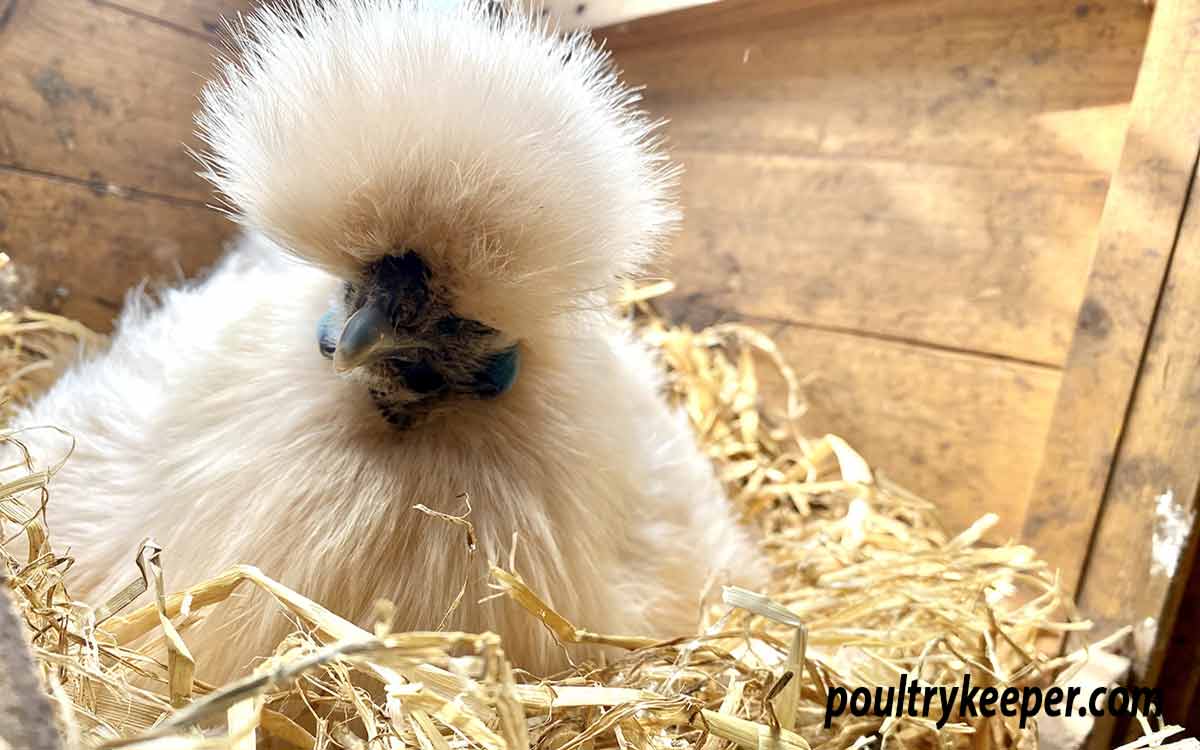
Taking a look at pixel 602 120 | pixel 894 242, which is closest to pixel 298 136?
pixel 602 120

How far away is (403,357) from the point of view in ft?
2.77

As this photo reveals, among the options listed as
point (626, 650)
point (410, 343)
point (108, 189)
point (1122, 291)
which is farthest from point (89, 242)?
point (1122, 291)

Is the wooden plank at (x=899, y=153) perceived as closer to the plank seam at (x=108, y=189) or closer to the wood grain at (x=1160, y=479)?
the wood grain at (x=1160, y=479)

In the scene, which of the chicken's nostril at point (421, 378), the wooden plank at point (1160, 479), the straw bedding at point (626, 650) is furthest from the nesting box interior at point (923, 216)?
the chicken's nostril at point (421, 378)

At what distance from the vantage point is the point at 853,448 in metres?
1.61

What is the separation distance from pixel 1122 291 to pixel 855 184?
0.51 meters

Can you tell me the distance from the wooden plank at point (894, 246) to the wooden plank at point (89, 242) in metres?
1.02

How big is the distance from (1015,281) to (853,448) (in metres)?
0.43

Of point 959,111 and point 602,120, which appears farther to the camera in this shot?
point 959,111

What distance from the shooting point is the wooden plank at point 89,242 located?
4.19ft

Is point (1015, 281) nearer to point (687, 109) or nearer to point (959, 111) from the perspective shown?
point (959, 111)

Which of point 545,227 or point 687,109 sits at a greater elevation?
point 687,109

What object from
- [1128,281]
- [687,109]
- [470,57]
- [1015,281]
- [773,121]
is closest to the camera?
[470,57]

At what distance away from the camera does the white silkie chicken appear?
0.78 metres
